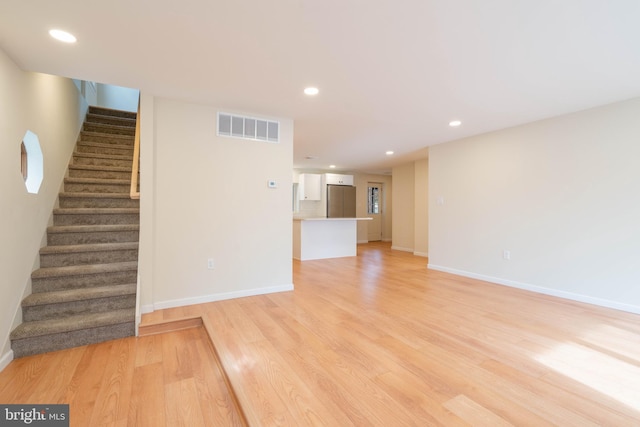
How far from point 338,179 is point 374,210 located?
1948 millimetres

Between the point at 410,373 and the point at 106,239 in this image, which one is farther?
the point at 106,239

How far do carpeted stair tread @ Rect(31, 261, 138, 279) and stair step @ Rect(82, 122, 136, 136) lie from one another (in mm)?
2681

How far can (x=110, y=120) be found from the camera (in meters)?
4.67

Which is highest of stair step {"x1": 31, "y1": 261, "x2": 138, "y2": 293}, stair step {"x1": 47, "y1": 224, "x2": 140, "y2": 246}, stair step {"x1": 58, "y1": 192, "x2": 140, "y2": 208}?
stair step {"x1": 58, "y1": 192, "x2": 140, "y2": 208}

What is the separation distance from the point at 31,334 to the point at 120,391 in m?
1.07

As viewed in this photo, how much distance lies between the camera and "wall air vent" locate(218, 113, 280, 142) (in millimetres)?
3326

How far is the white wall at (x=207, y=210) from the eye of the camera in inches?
118

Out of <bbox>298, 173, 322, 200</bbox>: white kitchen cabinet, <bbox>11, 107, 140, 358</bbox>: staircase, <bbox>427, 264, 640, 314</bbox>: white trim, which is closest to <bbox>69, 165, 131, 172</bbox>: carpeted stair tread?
<bbox>11, 107, 140, 358</bbox>: staircase

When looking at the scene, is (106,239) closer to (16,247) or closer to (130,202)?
(130,202)

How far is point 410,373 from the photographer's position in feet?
6.09

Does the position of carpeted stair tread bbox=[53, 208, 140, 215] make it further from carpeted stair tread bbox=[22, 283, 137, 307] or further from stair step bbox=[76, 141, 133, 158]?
stair step bbox=[76, 141, 133, 158]

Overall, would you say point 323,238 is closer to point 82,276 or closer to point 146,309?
point 146,309

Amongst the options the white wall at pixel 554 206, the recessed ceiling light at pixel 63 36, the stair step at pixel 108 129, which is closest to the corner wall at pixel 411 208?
the white wall at pixel 554 206

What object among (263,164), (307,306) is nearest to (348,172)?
(263,164)
